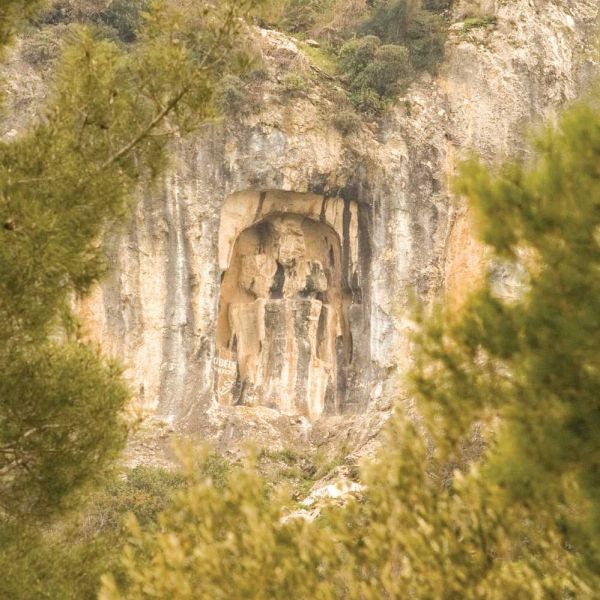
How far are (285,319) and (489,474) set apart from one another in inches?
1115

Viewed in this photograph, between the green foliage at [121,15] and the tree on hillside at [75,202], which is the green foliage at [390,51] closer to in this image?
the green foliage at [121,15]

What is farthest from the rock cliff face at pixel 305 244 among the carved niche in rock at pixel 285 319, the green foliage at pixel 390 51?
the green foliage at pixel 390 51

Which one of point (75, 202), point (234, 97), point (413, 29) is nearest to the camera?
point (75, 202)

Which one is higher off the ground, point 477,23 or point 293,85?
point 477,23

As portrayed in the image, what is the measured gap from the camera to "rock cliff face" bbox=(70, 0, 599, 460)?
30031 mm

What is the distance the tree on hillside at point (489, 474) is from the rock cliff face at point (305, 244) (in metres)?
23.3

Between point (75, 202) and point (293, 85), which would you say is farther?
point (293, 85)

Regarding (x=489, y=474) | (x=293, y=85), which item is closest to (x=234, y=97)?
(x=293, y=85)

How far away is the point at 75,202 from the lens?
706 centimetres

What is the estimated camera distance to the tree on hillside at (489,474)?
14.4 ft

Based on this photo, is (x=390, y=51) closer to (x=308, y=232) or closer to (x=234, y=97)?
(x=234, y=97)

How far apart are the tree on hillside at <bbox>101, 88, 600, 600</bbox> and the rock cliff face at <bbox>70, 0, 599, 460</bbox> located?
23.3 metres

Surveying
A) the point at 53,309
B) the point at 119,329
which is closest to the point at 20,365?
the point at 53,309

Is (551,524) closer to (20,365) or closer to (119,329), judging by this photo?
(20,365)
